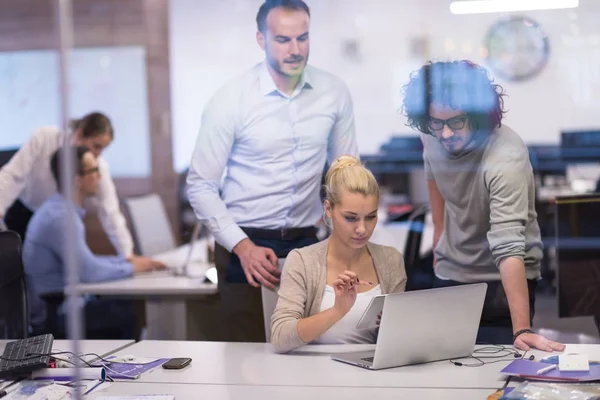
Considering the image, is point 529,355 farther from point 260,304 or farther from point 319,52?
point 319,52

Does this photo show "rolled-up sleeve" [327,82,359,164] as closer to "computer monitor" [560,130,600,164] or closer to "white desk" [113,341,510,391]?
"white desk" [113,341,510,391]

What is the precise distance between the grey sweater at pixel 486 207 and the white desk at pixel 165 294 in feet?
3.81

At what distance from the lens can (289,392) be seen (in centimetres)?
202

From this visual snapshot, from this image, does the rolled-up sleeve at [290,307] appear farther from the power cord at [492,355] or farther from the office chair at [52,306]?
the office chair at [52,306]

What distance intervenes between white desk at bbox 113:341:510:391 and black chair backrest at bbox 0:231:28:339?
0.66m

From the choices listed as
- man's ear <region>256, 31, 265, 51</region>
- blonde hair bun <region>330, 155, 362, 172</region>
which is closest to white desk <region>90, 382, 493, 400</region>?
blonde hair bun <region>330, 155, 362, 172</region>

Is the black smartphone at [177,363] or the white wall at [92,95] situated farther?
the white wall at [92,95]

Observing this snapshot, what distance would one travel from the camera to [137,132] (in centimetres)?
531

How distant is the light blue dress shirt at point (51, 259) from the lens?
394 centimetres

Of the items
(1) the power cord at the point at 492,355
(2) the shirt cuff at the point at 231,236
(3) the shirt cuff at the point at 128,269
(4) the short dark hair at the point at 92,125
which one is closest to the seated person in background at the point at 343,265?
(1) the power cord at the point at 492,355

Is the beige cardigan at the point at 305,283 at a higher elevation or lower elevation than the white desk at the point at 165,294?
higher

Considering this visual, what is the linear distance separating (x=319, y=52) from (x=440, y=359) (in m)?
1.54

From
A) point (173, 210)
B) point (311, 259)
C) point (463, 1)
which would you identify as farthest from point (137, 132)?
point (311, 259)

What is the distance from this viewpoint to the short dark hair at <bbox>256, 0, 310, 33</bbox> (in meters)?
3.24
